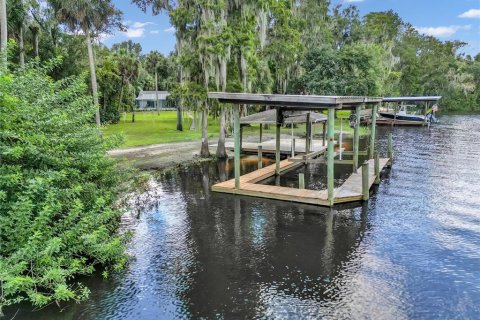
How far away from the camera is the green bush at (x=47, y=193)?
6484 millimetres

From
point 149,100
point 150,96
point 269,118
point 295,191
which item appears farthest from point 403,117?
point 149,100

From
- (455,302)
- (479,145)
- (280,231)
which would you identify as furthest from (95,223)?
(479,145)

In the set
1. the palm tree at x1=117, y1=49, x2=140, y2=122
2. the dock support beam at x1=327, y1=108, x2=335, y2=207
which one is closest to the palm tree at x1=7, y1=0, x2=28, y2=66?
the palm tree at x1=117, y1=49, x2=140, y2=122

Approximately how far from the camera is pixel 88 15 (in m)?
22.9

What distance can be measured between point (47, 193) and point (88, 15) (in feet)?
63.2

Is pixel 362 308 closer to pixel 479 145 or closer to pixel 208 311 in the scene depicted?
pixel 208 311

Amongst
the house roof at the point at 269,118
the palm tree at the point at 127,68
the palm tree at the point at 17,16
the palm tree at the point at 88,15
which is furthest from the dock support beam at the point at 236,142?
the palm tree at the point at 127,68

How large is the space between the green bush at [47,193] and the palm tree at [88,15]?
1331cm

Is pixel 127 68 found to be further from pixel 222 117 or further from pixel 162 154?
pixel 222 117

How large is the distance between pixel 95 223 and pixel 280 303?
13.7 feet

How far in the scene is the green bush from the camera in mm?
6484

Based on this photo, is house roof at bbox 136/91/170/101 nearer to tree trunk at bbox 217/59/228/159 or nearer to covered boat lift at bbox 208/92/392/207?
tree trunk at bbox 217/59/228/159

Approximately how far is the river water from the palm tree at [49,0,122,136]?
43.4 feet

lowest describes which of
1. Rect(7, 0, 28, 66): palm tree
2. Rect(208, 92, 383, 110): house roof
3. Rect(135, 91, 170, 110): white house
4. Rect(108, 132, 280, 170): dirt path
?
Rect(108, 132, 280, 170): dirt path
